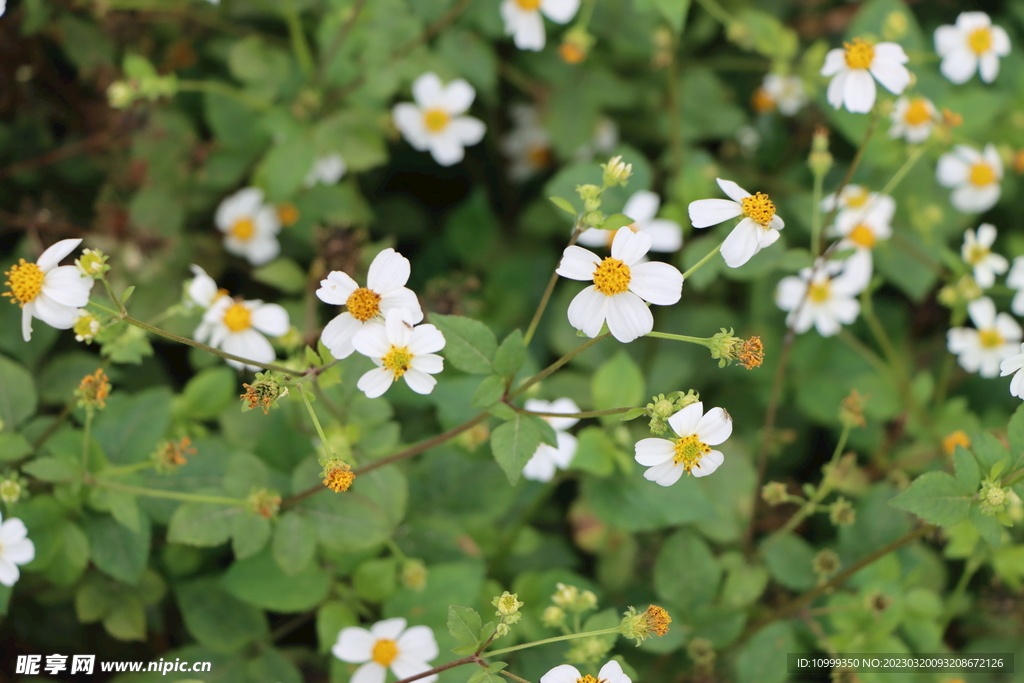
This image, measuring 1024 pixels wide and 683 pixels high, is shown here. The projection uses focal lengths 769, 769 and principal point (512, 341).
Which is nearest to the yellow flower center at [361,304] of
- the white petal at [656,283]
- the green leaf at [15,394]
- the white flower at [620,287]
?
the white flower at [620,287]

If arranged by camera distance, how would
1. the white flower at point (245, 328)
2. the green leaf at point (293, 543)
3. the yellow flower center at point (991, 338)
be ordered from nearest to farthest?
1. the green leaf at point (293, 543)
2. the white flower at point (245, 328)
3. the yellow flower center at point (991, 338)

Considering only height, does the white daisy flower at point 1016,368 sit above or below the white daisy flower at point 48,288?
above

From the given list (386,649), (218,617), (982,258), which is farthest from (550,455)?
(982,258)

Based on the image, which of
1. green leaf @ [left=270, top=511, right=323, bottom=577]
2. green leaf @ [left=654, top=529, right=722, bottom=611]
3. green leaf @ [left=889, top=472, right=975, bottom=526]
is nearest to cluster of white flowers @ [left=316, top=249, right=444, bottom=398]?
green leaf @ [left=270, top=511, right=323, bottom=577]

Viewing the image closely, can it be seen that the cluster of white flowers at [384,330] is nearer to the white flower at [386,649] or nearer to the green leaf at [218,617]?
the white flower at [386,649]

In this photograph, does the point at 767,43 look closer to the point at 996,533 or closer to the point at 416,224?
the point at 416,224

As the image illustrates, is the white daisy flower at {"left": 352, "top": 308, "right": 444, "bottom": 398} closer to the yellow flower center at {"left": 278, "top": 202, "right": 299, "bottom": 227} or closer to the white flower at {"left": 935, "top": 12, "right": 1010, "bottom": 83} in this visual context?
the yellow flower center at {"left": 278, "top": 202, "right": 299, "bottom": 227}

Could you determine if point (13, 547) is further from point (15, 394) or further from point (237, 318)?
point (237, 318)

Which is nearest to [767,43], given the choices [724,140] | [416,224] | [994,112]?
[724,140]
